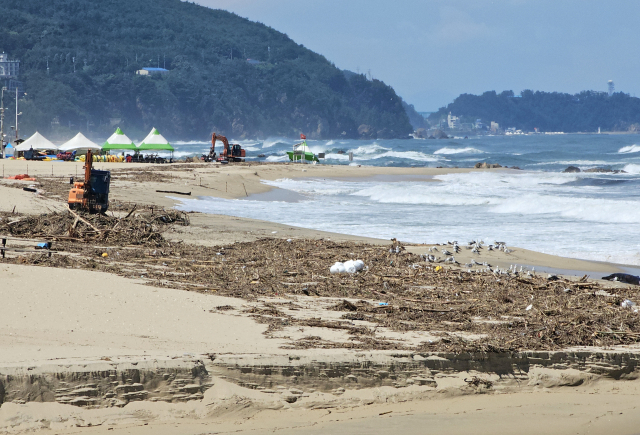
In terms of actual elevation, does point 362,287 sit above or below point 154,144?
below

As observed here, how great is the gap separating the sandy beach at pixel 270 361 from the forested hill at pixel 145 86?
132m

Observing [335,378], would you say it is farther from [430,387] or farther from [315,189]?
[315,189]

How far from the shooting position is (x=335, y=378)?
4.68 metres

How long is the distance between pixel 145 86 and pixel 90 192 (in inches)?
6029

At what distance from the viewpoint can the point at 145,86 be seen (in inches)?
6166

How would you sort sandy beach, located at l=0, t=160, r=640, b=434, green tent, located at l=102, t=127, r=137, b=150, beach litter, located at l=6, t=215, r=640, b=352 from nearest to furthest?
sandy beach, located at l=0, t=160, r=640, b=434
beach litter, located at l=6, t=215, r=640, b=352
green tent, located at l=102, t=127, r=137, b=150

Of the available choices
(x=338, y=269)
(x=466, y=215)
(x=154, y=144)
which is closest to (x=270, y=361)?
(x=338, y=269)

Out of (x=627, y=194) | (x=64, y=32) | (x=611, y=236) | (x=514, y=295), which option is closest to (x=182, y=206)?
(x=611, y=236)

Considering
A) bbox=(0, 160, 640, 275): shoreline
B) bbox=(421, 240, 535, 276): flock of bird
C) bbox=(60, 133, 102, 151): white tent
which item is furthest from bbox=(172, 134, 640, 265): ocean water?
bbox=(60, 133, 102, 151): white tent

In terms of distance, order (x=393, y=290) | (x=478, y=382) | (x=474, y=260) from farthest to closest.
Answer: (x=474, y=260) → (x=393, y=290) → (x=478, y=382)

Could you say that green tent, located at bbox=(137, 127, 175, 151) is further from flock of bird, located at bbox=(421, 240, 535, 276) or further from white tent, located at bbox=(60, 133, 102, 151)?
flock of bird, located at bbox=(421, 240, 535, 276)

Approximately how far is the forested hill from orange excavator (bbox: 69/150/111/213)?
125542 millimetres

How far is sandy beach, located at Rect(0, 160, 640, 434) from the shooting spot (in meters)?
4.20

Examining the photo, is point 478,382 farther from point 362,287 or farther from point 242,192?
point 242,192
